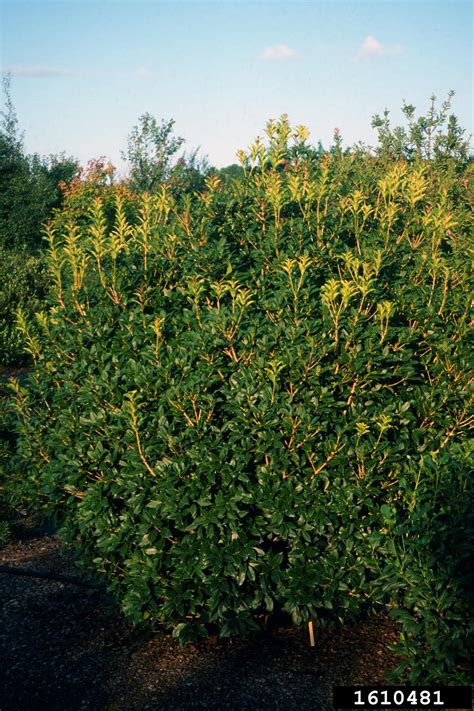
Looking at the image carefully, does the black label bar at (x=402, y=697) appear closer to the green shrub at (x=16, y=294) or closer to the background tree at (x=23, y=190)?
the green shrub at (x=16, y=294)

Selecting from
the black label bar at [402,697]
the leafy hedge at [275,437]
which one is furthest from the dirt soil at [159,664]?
the leafy hedge at [275,437]

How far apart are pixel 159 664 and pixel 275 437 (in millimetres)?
1610

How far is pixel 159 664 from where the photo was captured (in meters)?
4.21

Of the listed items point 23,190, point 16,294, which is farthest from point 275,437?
point 23,190

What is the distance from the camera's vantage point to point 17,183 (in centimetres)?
2236

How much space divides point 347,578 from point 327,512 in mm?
419

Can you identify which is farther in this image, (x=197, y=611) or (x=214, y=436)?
(x=197, y=611)

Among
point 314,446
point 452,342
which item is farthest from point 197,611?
point 452,342

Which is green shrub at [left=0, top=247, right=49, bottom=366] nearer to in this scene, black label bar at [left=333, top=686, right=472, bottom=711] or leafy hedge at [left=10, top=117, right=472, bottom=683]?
leafy hedge at [left=10, top=117, right=472, bottom=683]

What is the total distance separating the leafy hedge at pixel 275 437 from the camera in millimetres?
3762

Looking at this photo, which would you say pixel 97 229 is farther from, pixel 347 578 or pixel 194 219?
pixel 347 578

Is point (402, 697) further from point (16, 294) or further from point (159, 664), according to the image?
point (16, 294)

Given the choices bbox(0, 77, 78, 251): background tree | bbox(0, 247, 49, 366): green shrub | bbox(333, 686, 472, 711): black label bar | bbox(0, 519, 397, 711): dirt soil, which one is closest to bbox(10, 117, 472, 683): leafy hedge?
bbox(333, 686, 472, 711): black label bar

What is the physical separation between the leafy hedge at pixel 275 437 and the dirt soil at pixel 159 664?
248 mm
